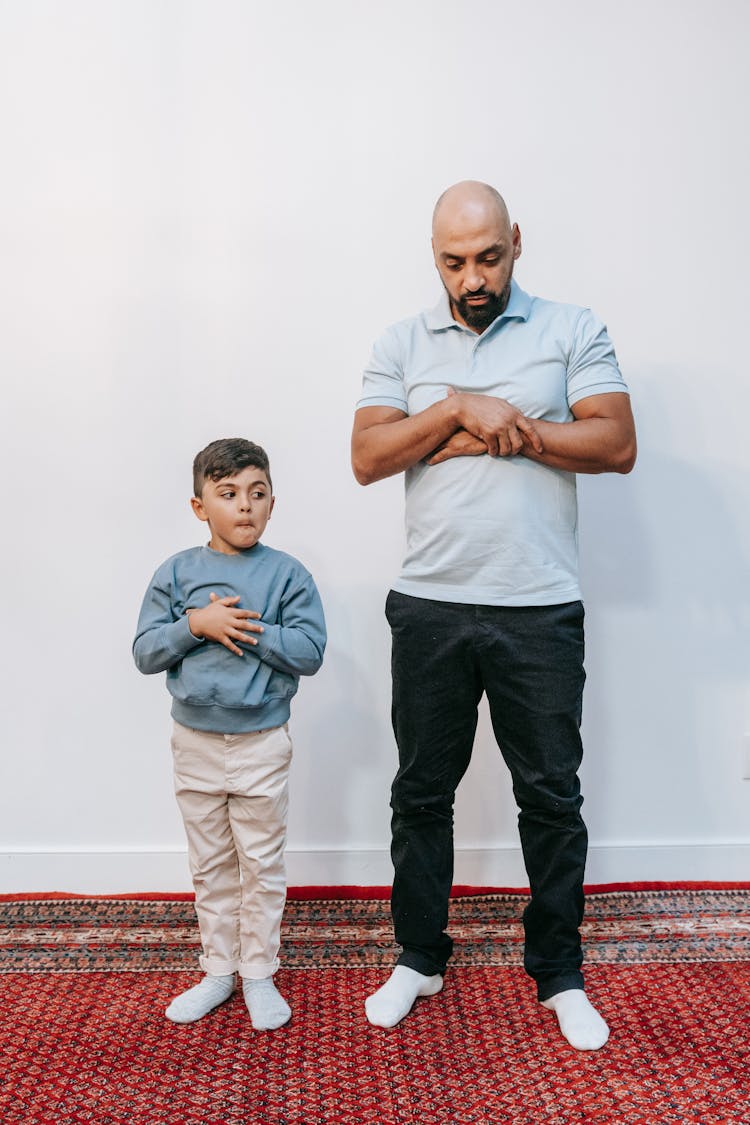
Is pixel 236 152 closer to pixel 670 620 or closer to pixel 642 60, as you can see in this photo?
pixel 642 60

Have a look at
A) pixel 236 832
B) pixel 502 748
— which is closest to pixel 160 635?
pixel 236 832

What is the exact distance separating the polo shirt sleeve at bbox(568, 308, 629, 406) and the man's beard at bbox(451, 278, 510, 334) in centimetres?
14

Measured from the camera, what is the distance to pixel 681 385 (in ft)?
7.53

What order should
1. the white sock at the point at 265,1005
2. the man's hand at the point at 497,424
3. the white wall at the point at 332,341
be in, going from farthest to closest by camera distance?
1. the white wall at the point at 332,341
2. the white sock at the point at 265,1005
3. the man's hand at the point at 497,424

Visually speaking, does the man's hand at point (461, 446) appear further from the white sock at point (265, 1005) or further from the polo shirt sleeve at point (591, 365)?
the white sock at point (265, 1005)

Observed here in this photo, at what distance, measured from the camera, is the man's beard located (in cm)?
165

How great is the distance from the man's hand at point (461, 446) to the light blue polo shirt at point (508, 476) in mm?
20

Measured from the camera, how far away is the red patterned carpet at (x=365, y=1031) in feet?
4.75

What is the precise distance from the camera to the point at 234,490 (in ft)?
5.53

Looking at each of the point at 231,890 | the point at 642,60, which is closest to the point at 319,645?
the point at 231,890

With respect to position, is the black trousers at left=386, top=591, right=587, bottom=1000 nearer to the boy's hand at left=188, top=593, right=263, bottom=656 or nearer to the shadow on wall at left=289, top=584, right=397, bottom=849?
the boy's hand at left=188, top=593, right=263, bottom=656

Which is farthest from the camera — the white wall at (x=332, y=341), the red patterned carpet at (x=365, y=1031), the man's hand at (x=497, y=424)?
the white wall at (x=332, y=341)

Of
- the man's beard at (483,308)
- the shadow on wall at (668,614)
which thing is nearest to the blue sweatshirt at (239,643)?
the man's beard at (483,308)

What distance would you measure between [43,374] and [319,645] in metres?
1.07
